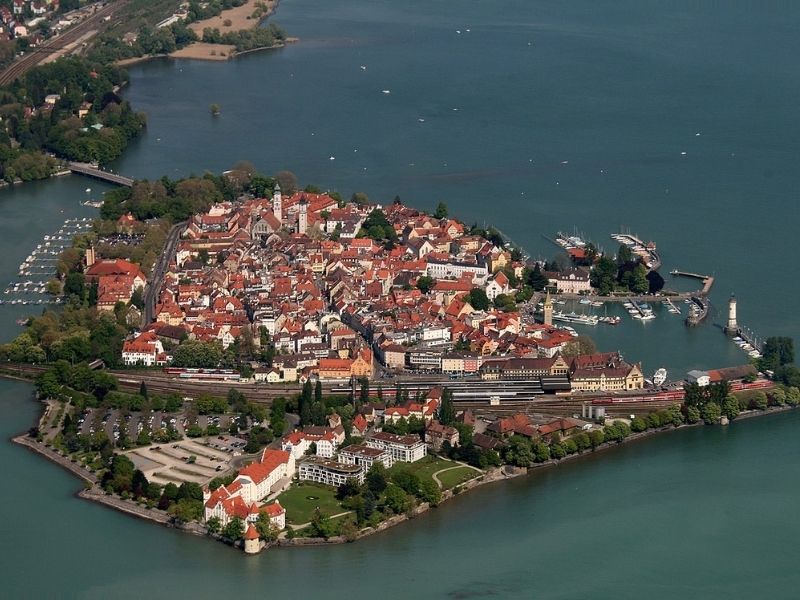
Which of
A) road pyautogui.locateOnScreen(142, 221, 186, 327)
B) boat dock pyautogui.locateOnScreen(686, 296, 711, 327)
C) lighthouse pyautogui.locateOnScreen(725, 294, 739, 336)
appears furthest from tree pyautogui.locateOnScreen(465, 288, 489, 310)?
road pyautogui.locateOnScreen(142, 221, 186, 327)

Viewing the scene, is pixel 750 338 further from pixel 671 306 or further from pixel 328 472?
pixel 328 472

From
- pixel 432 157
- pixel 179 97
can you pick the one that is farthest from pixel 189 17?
pixel 432 157

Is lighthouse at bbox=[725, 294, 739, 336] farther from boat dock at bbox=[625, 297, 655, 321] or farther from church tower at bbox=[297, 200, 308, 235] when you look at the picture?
church tower at bbox=[297, 200, 308, 235]

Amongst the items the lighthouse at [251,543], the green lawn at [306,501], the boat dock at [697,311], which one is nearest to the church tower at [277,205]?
the boat dock at [697,311]

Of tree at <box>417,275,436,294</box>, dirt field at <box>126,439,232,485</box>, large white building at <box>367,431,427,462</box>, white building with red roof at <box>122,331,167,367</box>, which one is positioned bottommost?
tree at <box>417,275,436,294</box>

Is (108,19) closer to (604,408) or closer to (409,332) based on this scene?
(409,332)

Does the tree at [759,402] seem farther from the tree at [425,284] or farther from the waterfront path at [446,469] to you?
the tree at [425,284]

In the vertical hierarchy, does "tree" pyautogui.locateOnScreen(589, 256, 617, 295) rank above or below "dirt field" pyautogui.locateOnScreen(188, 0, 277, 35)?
above
